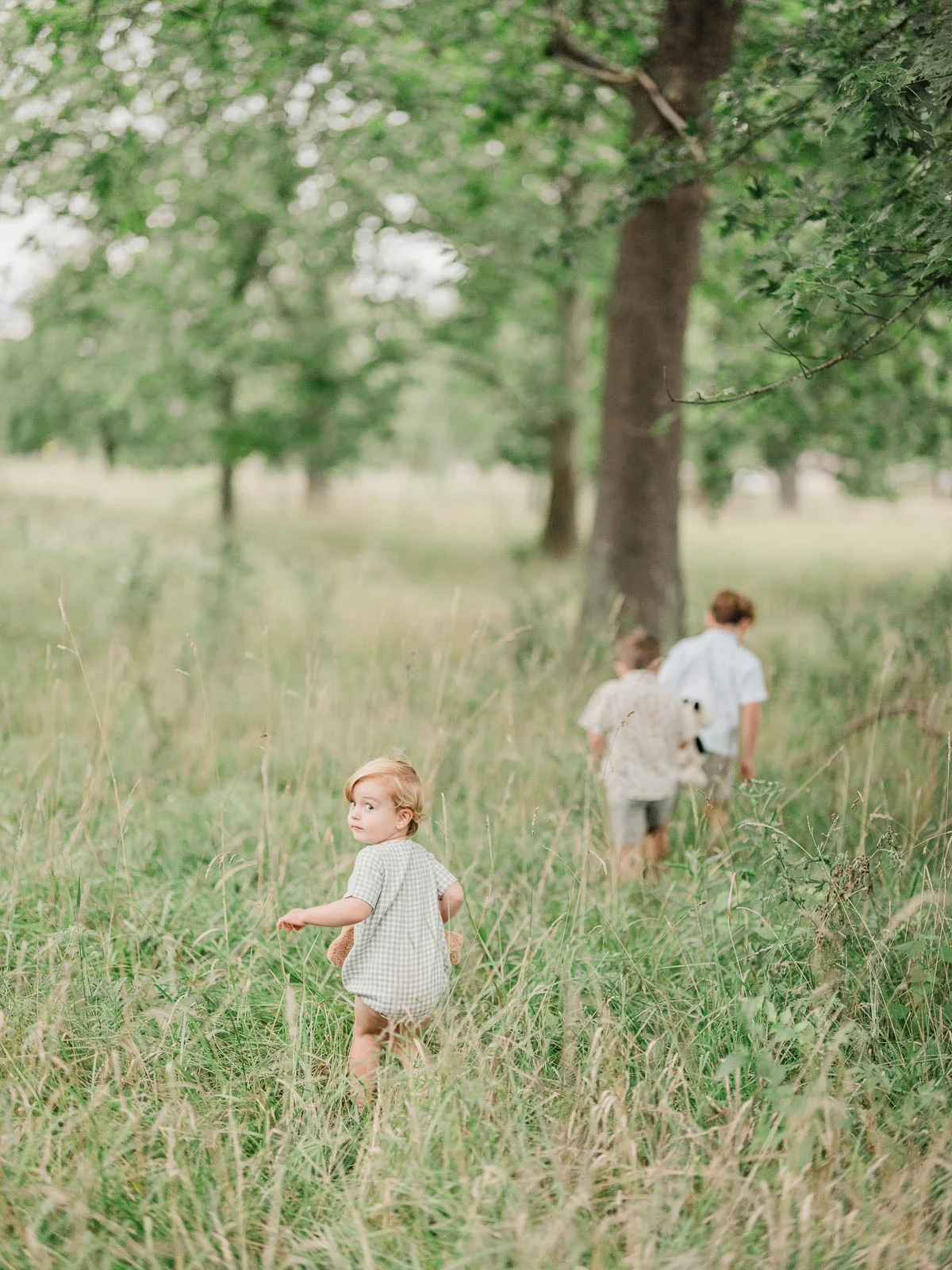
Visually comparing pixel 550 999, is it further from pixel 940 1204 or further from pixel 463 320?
pixel 463 320

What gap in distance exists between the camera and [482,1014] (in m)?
2.95

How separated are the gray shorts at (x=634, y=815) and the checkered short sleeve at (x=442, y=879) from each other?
146 centimetres

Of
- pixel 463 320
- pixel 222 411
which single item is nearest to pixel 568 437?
pixel 463 320

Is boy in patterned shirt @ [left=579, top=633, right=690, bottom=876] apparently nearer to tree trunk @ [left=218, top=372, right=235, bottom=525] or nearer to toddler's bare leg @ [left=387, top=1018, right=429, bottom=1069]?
toddler's bare leg @ [left=387, top=1018, right=429, bottom=1069]

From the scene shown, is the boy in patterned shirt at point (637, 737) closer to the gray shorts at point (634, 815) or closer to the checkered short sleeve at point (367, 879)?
the gray shorts at point (634, 815)

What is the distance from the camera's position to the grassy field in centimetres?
222

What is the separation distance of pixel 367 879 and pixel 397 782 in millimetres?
274

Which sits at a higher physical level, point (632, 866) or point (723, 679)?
point (723, 679)

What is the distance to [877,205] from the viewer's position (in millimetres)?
3658

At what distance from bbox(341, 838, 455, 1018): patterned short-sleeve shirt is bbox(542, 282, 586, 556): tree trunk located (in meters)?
12.5

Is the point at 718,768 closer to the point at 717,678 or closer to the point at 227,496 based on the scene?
the point at 717,678

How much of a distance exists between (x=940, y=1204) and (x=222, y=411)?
14276mm

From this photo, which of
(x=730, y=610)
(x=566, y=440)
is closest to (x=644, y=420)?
(x=730, y=610)

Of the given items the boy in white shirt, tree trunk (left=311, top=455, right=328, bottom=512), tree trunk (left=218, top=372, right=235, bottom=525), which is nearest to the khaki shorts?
the boy in white shirt
